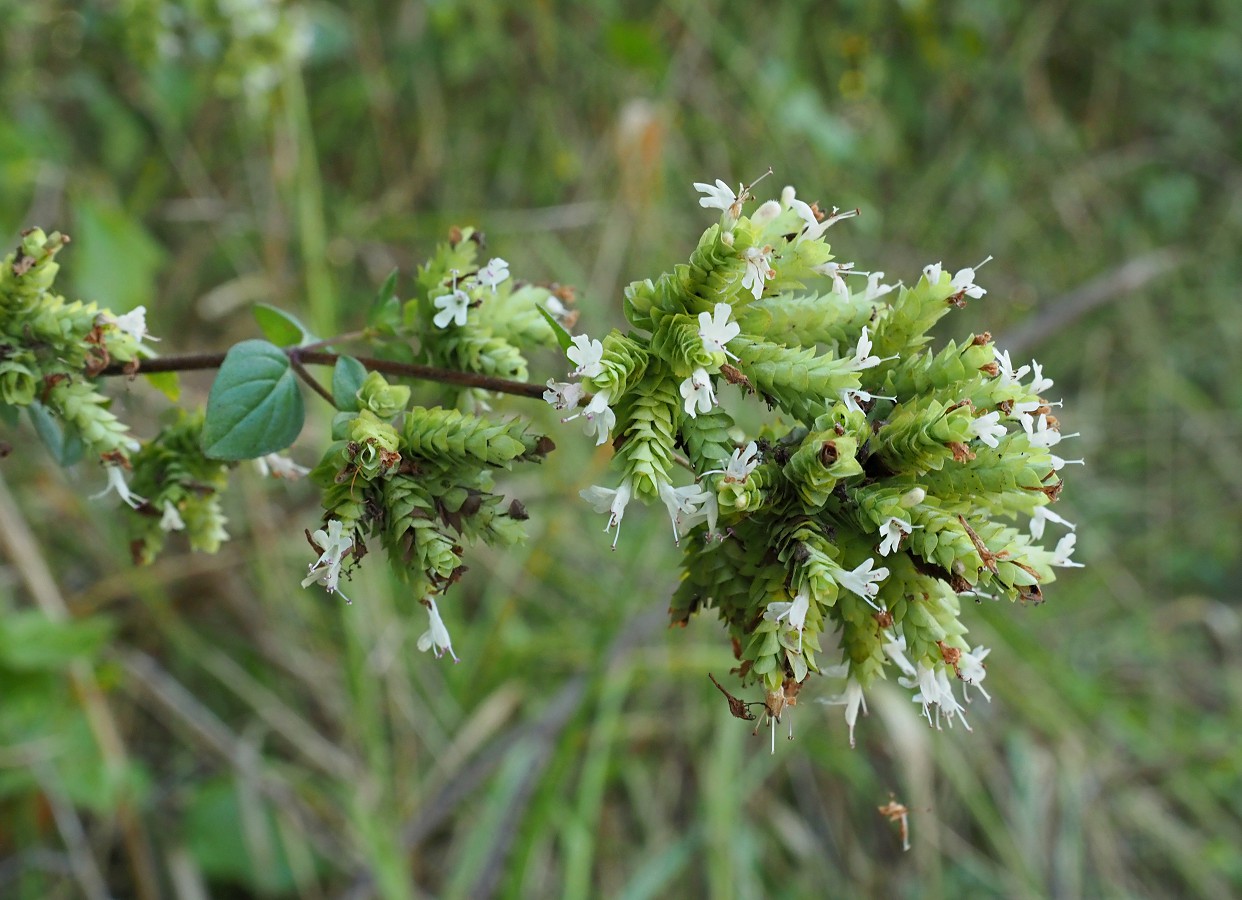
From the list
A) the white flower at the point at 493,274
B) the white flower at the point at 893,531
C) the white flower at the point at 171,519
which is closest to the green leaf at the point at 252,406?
the white flower at the point at 171,519

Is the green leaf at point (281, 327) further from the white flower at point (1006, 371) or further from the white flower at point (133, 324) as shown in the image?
the white flower at point (1006, 371)

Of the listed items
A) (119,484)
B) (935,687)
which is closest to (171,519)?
(119,484)

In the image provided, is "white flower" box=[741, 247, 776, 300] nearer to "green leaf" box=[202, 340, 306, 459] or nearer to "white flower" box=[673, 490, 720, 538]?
"white flower" box=[673, 490, 720, 538]

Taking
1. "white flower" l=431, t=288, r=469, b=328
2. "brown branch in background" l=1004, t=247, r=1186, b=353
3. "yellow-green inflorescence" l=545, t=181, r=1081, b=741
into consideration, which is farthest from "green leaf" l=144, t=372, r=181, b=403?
"brown branch in background" l=1004, t=247, r=1186, b=353

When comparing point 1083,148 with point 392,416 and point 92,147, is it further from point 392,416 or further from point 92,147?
point 392,416

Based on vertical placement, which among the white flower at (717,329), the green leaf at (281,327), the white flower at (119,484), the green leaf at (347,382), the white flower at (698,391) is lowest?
the white flower at (119,484)

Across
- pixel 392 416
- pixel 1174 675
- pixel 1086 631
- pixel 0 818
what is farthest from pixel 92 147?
pixel 1174 675
